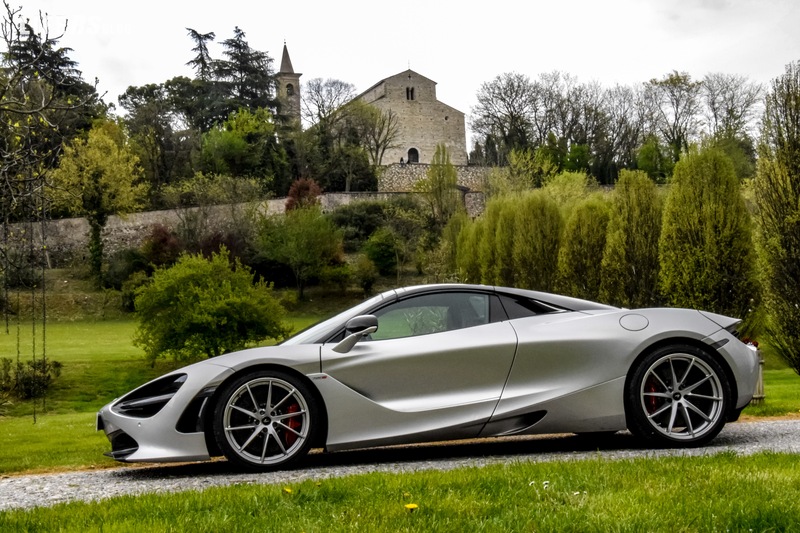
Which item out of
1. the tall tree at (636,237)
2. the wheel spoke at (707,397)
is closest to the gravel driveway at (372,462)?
the wheel spoke at (707,397)

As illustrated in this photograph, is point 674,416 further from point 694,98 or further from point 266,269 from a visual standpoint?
point 694,98


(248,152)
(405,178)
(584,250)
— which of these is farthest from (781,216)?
(405,178)

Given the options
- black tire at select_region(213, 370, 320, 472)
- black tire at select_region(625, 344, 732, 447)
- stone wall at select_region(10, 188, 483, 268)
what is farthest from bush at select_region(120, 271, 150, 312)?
black tire at select_region(625, 344, 732, 447)

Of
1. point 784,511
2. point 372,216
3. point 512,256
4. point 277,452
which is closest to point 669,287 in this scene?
point 512,256

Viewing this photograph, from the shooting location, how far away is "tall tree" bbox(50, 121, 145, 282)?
5934 centimetres

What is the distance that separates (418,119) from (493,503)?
9646 centimetres

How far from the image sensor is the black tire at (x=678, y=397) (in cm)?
683

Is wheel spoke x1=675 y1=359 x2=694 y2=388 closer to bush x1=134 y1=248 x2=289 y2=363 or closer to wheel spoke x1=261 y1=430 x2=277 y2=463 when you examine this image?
wheel spoke x1=261 y1=430 x2=277 y2=463

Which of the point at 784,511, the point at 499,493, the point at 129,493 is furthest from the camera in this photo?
the point at 129,493

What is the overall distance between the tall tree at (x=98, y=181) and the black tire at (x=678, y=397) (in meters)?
55.8

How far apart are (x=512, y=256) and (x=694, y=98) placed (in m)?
57.3

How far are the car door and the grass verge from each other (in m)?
1.13

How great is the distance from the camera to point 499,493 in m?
4.73

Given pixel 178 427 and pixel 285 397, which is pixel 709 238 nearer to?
pixel 285 397
